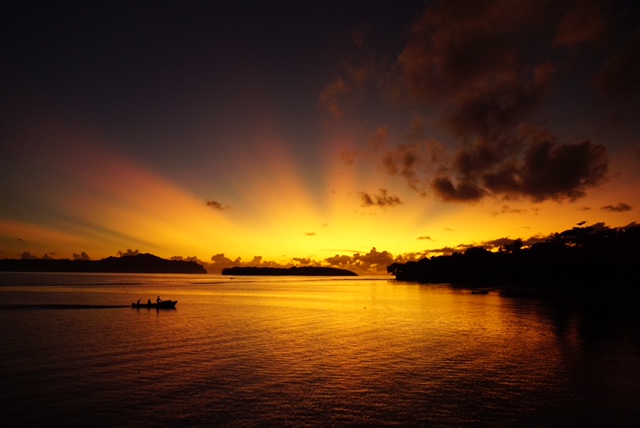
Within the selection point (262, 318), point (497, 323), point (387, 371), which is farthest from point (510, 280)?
point (387, 371)

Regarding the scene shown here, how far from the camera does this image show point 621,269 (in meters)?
129

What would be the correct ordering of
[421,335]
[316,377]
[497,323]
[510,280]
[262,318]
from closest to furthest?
[316,377] < [421,335] < [497,323] < [262,318] < [510,280]

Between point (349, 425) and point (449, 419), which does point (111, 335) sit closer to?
point (349, 425)

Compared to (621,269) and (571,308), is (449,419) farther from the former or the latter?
(621,269)

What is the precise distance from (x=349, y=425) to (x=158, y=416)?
11710 mm

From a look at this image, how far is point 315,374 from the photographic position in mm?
34375

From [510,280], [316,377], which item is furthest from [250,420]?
[510,280]

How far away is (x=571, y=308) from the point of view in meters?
90.4

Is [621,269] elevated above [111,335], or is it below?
above

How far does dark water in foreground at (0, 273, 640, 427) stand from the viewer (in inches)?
976

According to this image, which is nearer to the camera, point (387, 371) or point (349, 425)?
point (349, 425)

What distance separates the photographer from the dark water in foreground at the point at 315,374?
24.8 metres

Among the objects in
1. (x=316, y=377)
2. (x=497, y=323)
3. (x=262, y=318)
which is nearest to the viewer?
(x=316, y=377)

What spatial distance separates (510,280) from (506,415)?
193 m
